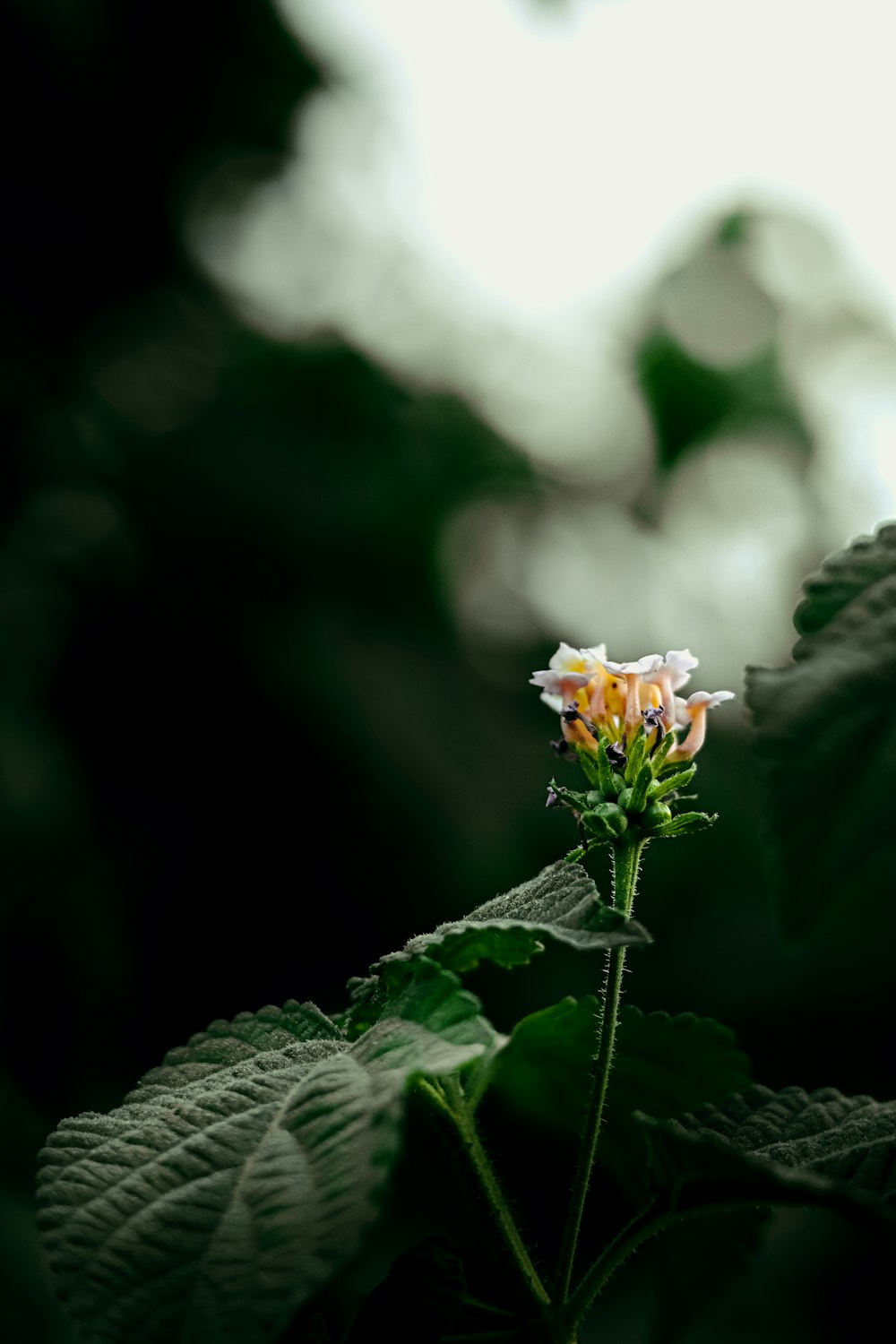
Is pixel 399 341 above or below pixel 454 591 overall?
above

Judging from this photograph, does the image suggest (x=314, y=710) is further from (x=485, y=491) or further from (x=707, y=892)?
(x=707, y=892)

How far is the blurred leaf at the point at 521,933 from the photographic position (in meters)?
0.46

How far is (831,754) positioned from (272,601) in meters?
2.60

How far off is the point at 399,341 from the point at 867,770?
2960 mm

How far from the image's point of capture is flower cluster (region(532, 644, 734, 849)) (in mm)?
645

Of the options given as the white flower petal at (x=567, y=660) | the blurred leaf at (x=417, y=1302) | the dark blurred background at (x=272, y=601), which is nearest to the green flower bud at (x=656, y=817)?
the white flower petal at (x=567, y=660)

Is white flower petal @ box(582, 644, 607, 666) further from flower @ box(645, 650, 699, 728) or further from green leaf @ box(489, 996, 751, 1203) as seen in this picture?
green leaf @ box(489, 996, 751, 1203)

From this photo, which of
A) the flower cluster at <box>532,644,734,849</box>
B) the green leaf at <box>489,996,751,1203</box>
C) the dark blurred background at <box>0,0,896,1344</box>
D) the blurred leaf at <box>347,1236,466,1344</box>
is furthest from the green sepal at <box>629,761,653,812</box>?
the dark blurred background at <box>0,0,896,1344</box>

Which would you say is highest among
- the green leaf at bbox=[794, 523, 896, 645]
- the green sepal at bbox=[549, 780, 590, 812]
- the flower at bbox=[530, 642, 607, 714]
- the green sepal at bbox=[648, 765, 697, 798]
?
the flower at bbox=[530, 642, 607, 714]

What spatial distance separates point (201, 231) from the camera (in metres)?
3.19

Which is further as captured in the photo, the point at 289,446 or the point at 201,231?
the point at 201,231

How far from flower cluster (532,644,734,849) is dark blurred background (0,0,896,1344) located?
6.24ft

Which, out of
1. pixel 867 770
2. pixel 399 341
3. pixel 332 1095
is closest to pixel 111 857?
pixel 399 341

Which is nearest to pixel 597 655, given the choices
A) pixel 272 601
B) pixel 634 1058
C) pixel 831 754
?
pixel 634 1058
